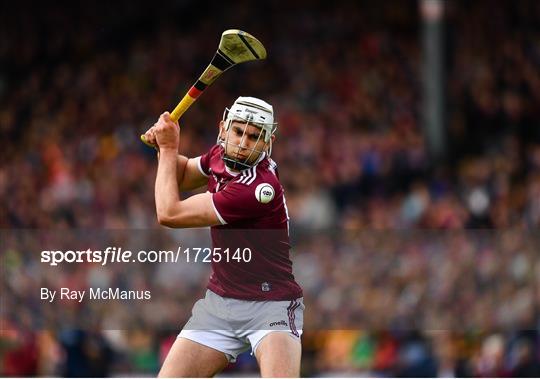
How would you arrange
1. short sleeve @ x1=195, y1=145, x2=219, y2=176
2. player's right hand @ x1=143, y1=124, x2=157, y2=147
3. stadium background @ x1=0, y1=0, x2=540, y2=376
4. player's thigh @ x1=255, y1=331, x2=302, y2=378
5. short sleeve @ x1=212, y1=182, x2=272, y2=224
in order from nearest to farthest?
player's thigh @ x1=255, y1=331, x2=302, y2=378, short sleeve @ x1=212, y1=182, x2=272, y2=224, player's right hand @ x1=143, y1=124, x2=157, y2=147, short sleeve @ x1=195, y1=145, x2=219, y2=176, stadium background @ x1=0, y1=0, x2=540, y2=376

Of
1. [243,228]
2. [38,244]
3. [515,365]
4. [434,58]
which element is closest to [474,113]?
[434,58]

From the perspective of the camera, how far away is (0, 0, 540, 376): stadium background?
8539 millimetres

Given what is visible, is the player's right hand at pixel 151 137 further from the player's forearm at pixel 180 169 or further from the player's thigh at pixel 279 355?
the player's thigh at pixel 279 355

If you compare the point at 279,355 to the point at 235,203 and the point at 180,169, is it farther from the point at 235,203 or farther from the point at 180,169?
the point at 180,169

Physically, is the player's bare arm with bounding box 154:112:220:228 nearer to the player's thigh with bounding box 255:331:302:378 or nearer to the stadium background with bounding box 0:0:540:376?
the player's thigh with bounding box 255:331:302:378

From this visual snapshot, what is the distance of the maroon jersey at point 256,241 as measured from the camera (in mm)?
5098

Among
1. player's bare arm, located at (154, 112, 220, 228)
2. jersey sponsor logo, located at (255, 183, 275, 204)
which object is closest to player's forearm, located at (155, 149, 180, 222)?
player's bare arm, located at (154, 112, 220, 228)

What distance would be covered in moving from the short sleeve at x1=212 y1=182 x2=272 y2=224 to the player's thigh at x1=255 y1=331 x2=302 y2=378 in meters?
0.49

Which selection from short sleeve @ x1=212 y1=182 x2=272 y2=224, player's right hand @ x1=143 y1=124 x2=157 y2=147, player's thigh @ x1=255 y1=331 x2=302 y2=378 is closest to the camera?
player's thigh @ x1=255 y1=331 x2=302 y2=378

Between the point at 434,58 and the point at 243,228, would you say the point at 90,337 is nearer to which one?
the point at 243,228

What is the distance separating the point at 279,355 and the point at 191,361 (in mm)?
395

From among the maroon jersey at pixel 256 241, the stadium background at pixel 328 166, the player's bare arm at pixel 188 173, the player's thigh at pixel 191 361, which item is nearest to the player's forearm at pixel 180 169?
the player's bare arm at pixel 188 173

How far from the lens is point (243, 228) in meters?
5.16

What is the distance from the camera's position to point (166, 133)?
5.12 meters
